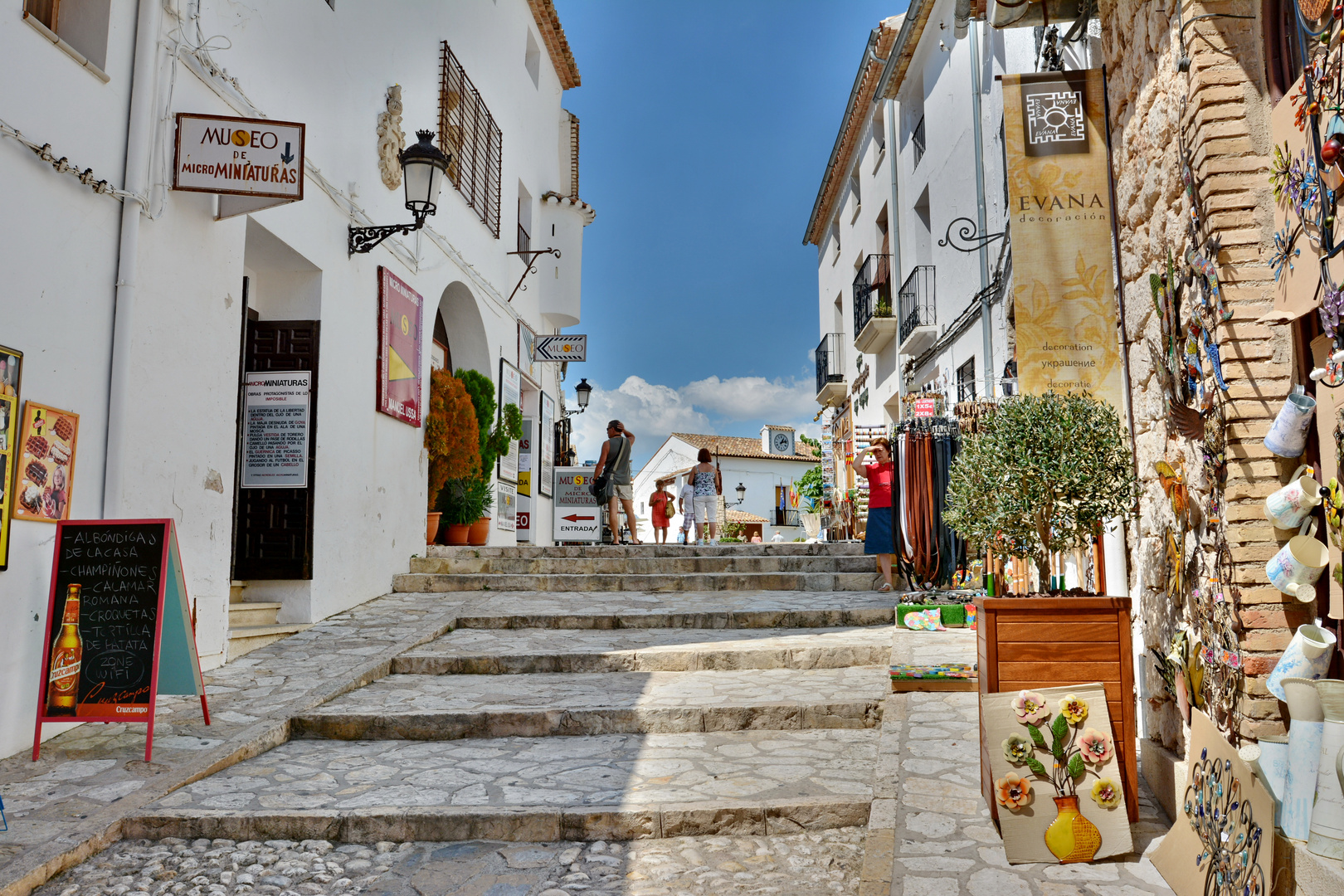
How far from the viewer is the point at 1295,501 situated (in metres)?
2.78

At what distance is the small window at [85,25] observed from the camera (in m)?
5.33

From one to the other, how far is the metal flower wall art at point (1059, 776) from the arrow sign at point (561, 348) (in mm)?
11345

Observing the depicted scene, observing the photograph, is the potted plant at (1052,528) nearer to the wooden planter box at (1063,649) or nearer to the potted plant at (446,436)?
the wooden planter box at (1063,649)

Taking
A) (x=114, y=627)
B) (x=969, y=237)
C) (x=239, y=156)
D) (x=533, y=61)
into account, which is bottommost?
(x=114, y=627)

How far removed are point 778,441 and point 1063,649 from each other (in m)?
40.1

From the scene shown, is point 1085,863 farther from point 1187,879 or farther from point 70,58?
point 70,58

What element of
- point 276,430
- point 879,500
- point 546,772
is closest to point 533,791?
point 546,772

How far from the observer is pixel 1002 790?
335 centimetres

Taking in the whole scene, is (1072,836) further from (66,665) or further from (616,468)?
(616,468)

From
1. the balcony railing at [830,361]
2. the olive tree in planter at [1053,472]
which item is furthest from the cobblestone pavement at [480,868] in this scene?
the balcony railing at [830,361]

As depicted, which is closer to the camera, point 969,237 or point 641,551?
point 969,237

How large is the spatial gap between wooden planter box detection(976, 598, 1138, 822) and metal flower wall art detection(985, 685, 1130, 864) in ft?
0.24

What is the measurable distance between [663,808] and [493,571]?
21.1 ft

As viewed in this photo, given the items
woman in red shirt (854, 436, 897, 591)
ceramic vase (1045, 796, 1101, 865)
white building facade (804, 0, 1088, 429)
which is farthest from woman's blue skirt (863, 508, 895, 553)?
ceramic vase (1045, 796, 1101, 865)
